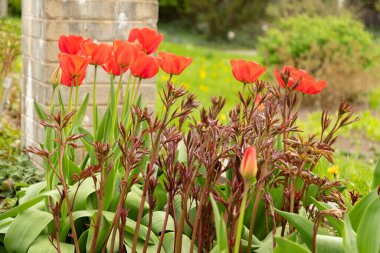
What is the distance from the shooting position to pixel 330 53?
9469 mm

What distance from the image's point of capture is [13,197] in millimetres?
3830

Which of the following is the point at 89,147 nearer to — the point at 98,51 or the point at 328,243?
the point at 98,51

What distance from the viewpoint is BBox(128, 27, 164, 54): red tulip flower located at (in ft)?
9.37

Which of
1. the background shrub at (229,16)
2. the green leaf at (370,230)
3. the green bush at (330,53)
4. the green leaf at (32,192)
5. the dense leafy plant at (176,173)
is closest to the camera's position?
the green leaf at (370,230)

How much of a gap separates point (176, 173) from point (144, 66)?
0.50 m

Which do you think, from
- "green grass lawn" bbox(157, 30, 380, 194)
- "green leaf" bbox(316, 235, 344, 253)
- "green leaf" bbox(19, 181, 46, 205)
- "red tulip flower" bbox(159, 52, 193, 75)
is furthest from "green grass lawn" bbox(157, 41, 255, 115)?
"green leaf" bbox(316, 235, 344, 253)

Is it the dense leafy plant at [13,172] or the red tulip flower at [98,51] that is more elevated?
the red tulip flower at [98,51]

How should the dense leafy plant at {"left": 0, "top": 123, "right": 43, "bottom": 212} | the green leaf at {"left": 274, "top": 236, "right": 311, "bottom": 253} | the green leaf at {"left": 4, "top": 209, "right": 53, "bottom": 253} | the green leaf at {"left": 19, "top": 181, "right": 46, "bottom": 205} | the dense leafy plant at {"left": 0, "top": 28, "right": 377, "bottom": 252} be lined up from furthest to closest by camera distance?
the dense leafy plant at {"left": 0, "top": 123, "right": 43, "bottom": 212}, the green leaf at {"left": 19, "top": 181, "right": 46, "bottom": 205}, the green leaf at {"left": 4, "top": 209, "right": 53, "bottom": 253}, the dense leafy plant at {"left": 0, "top": 28, "right": 377, "bottom": 252}, the green leaf at {"left": 274, "top": 236, "right": 311, "bottom": 253}

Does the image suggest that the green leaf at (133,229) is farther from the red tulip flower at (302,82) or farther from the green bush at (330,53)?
the green bush at (330,53)

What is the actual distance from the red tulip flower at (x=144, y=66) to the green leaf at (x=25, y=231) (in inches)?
23.3

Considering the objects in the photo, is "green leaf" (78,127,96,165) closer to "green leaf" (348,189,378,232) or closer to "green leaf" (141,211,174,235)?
"green leaf" (141,211,174,235)

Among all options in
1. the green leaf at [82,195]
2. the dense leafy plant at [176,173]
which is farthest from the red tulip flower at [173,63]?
the green leaf at [82,195]

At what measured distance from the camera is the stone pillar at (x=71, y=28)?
4160mm

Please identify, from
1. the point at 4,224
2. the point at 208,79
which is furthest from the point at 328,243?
the point at 208,79
